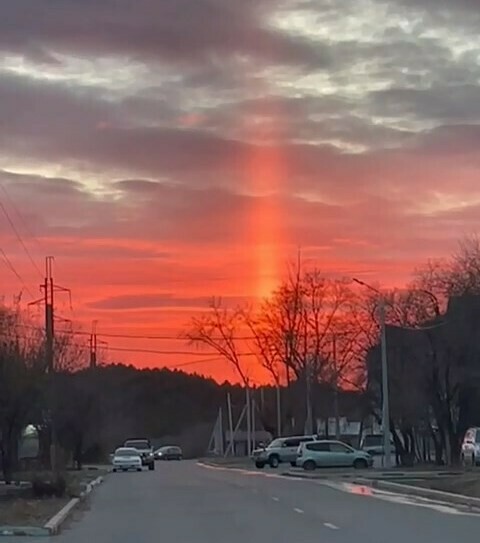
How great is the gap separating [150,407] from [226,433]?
1170cm

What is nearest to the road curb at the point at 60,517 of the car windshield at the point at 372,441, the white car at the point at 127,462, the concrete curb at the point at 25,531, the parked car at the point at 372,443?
the concrete curb at the point at 25,531

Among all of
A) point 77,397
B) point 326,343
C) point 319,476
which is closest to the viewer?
point 319,476

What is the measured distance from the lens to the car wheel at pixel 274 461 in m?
74.4

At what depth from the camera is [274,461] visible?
74.4 metres

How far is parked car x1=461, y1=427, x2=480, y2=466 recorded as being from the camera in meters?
52.7

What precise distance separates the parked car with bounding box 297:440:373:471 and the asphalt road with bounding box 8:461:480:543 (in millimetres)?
22265

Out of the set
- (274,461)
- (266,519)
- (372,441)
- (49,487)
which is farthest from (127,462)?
(266,519)

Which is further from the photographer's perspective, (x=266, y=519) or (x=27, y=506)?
(x=27, y=506)

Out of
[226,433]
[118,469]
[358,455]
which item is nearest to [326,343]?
[118,469]

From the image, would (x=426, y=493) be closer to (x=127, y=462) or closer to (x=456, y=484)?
(x=456, y=484)

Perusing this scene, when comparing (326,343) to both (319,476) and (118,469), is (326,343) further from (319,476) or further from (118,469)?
(319,476)

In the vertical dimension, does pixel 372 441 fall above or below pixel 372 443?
above

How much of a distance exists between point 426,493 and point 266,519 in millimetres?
10213

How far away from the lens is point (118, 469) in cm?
7588
